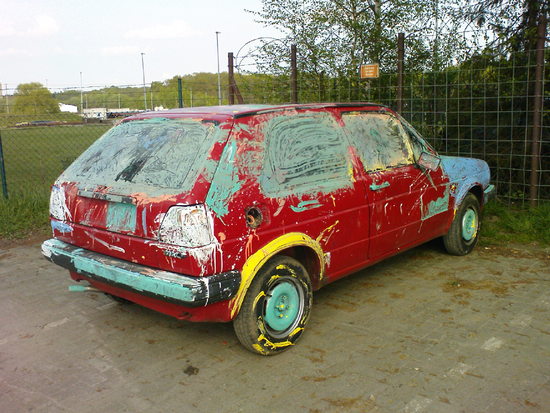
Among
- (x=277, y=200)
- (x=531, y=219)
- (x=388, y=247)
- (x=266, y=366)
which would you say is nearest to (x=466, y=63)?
(x=531, y=219)

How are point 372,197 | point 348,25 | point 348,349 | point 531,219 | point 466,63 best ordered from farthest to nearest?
point 348,25 < point 466,63 < point 531,219 < point 372,197 < point 348,349

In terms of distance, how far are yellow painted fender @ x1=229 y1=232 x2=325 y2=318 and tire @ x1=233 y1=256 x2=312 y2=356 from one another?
96mm

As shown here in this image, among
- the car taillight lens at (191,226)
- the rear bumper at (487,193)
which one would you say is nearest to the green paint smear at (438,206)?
the rear bumper at (487,193)

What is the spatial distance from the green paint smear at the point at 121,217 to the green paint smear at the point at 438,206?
2733mm

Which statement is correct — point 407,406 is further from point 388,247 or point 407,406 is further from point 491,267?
point 491,267

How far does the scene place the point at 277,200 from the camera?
350 cm

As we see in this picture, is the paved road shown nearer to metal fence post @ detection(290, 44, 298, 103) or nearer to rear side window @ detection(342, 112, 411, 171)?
rear side window @ detection(342, 112, 411, 171)

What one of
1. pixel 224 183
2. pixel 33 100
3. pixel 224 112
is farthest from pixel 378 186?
pixel 33 100

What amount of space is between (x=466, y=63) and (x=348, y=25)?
9.20 ft

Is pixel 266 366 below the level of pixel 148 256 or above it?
below

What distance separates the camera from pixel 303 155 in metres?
3.82

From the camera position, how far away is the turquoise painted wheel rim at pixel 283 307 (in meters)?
3.55

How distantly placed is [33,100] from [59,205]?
18.5ft

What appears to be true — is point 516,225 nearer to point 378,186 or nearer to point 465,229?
point 465,229
